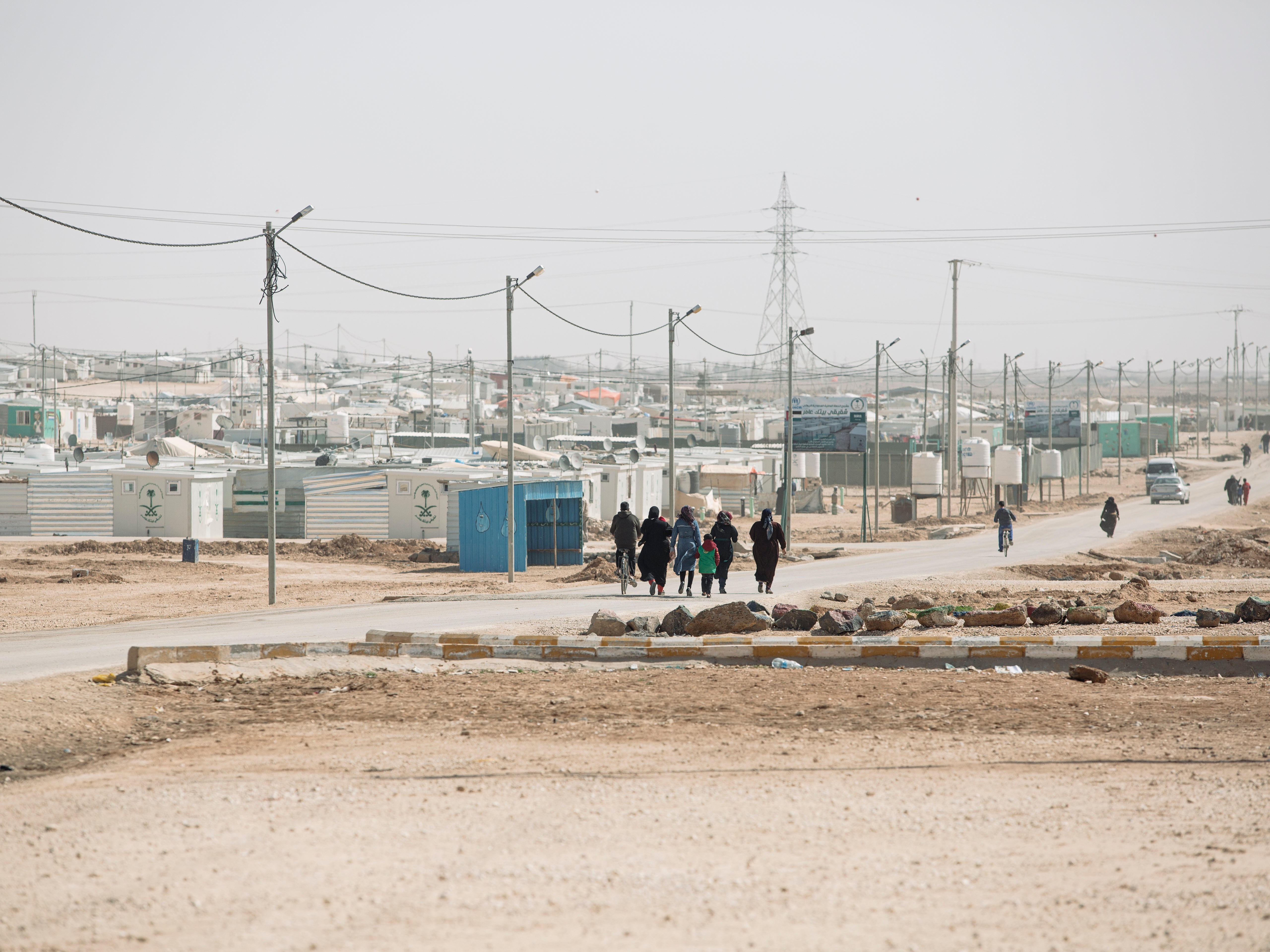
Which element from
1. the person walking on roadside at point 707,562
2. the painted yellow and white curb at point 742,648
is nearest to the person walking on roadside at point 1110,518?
the person walking on roadside at point 707,562

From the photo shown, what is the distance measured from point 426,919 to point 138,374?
139358 mm

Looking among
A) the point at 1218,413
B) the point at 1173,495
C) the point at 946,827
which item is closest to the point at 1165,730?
the point at 946,827

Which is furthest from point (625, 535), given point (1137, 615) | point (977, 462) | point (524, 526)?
point (977, 462)

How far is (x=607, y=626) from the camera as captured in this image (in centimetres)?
1346

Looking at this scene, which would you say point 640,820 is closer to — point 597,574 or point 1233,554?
point 597,574

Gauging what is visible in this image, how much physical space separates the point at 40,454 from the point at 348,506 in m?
14.9

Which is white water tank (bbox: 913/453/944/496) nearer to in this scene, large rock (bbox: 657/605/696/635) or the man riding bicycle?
the man riding bicycle

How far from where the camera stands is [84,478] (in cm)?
3650

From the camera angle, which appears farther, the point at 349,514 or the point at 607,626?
the point at 349,514

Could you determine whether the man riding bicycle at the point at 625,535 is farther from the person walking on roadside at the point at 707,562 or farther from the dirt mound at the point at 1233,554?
the dirt mound at the point at 1233,554

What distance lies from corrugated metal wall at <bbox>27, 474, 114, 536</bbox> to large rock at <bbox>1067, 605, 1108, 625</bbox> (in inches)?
1211

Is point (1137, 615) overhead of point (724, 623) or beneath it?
overhead

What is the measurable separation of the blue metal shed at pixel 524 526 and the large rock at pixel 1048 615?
Result: 568 inches

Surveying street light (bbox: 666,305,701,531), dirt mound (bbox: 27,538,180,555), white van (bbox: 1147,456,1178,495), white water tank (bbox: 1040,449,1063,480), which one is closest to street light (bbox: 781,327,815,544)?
street light (bbox: 666,305,701,531)
